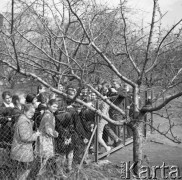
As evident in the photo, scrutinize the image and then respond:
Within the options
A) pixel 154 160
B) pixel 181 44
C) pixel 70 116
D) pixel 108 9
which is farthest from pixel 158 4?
pixel 154 160

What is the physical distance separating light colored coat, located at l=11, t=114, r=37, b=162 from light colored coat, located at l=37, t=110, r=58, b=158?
26 centimetres

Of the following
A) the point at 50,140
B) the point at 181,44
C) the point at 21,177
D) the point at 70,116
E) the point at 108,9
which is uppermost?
the point at 108,9

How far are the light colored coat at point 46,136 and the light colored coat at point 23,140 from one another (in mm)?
256

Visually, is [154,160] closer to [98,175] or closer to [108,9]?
[98,175]

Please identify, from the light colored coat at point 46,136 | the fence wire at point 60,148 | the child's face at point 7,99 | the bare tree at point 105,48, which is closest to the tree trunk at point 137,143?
the bare tree at point 105,48

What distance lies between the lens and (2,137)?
4.16m

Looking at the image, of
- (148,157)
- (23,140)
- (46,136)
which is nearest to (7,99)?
(46,136)

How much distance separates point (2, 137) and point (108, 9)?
2637 mm

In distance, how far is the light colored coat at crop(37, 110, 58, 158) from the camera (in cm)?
382

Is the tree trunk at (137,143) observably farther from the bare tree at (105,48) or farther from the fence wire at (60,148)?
the fence wire at (60,148)

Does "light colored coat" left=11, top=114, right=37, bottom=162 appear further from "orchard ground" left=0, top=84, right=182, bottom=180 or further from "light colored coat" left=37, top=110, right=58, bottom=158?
"orchard ground" left=0, top=84, right=182, bottom=180

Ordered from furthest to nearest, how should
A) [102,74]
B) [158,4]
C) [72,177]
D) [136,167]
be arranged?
[102,74], [72,177], [136,167], [158,4]

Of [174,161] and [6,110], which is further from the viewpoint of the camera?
[174,161]

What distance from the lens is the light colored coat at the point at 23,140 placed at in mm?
3471
